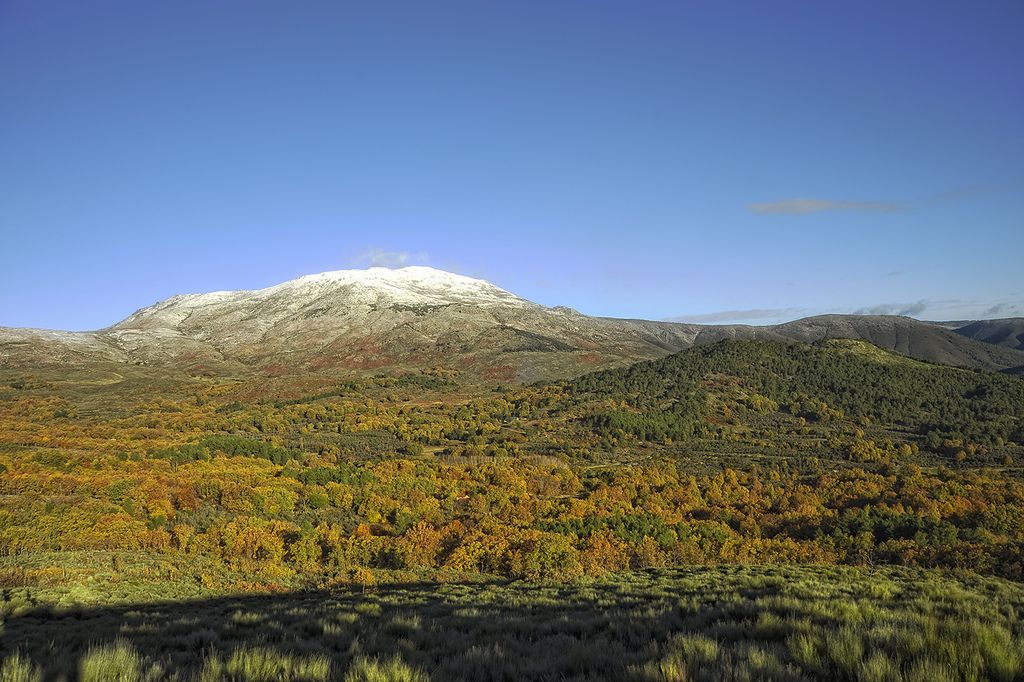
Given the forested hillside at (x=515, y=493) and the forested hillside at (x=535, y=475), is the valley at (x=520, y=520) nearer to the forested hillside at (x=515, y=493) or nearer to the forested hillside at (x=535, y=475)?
the forested hillside at (x=515, y=493)

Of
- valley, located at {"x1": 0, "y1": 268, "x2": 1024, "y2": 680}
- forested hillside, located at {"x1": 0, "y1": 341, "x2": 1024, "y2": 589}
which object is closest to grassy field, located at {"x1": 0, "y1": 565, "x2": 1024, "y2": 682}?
valley, located at {"x1": 0, "y1": 268, "x2": 1024, "y2": 680}

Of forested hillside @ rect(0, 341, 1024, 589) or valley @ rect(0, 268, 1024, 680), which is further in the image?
forested hillside @ rect(0, 341, 1024, 589)

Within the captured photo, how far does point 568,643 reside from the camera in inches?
420

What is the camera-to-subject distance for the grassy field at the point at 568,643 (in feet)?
25.1

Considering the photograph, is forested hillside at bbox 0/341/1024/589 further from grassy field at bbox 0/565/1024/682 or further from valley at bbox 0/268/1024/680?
grassy field at bbox 0/565/1024/682

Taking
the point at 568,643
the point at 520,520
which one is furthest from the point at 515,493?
the point at 568,643

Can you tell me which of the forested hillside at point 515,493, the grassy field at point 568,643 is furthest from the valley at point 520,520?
the forested hillside at point 515,493

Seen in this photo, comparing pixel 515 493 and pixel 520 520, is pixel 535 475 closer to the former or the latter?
pixel 515 493

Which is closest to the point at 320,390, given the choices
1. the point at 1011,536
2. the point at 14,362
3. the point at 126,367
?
the point at 126,367

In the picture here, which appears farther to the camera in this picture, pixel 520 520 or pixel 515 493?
pixel 515 493

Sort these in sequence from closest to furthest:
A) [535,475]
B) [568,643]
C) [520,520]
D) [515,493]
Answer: [568,643] → [520,520] → [515,493] → [535,475]

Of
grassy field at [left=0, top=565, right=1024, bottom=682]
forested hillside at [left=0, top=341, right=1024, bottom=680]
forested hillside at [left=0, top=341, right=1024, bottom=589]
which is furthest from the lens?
forested hillside at [left=0, top=341, right=1024, bottom=589]

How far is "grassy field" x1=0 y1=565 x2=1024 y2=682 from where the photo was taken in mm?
7645

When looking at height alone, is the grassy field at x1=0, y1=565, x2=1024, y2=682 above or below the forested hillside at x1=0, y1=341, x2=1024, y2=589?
above
